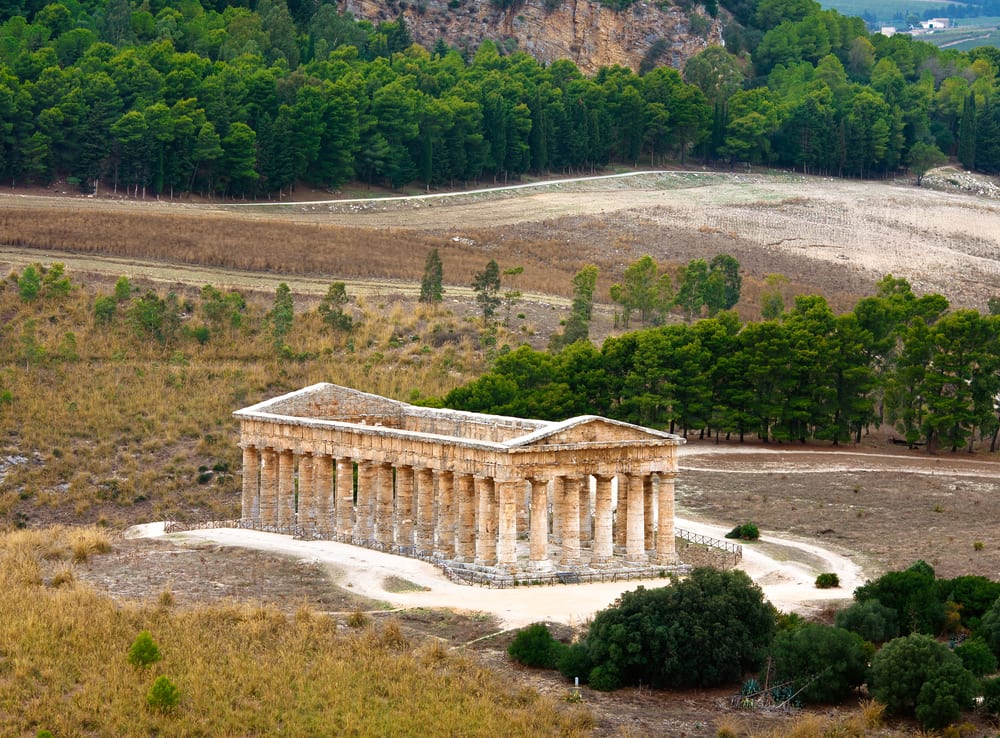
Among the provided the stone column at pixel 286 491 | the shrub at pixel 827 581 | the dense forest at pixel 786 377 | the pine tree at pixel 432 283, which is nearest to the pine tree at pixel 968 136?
the pine tree at pixel 432 283

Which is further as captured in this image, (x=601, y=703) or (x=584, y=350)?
(x=584, y=350)

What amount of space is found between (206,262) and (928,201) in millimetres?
73597

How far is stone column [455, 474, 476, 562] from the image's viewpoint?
228ft

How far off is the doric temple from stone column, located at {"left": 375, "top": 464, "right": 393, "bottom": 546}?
4 centimetres

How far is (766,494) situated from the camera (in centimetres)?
8462

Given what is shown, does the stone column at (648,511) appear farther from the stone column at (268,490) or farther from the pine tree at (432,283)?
the pine tree at (432,283)

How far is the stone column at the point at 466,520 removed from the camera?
228 feet

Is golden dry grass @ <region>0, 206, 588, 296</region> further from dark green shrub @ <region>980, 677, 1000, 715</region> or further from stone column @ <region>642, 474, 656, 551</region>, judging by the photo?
dark green shrub @ <region>980, 677, 1000, 715</region>

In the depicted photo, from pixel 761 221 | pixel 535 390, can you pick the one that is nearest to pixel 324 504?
pixel 535 390

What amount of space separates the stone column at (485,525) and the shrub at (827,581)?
1080cm

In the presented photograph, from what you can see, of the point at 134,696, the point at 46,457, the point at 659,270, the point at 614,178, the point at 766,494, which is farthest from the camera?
the point at 614,178

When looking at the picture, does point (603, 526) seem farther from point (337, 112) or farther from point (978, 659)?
point (337, 112)

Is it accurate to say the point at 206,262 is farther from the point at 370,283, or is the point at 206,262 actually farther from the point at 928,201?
the point at 928,201

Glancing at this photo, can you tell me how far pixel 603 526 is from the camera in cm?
6912
